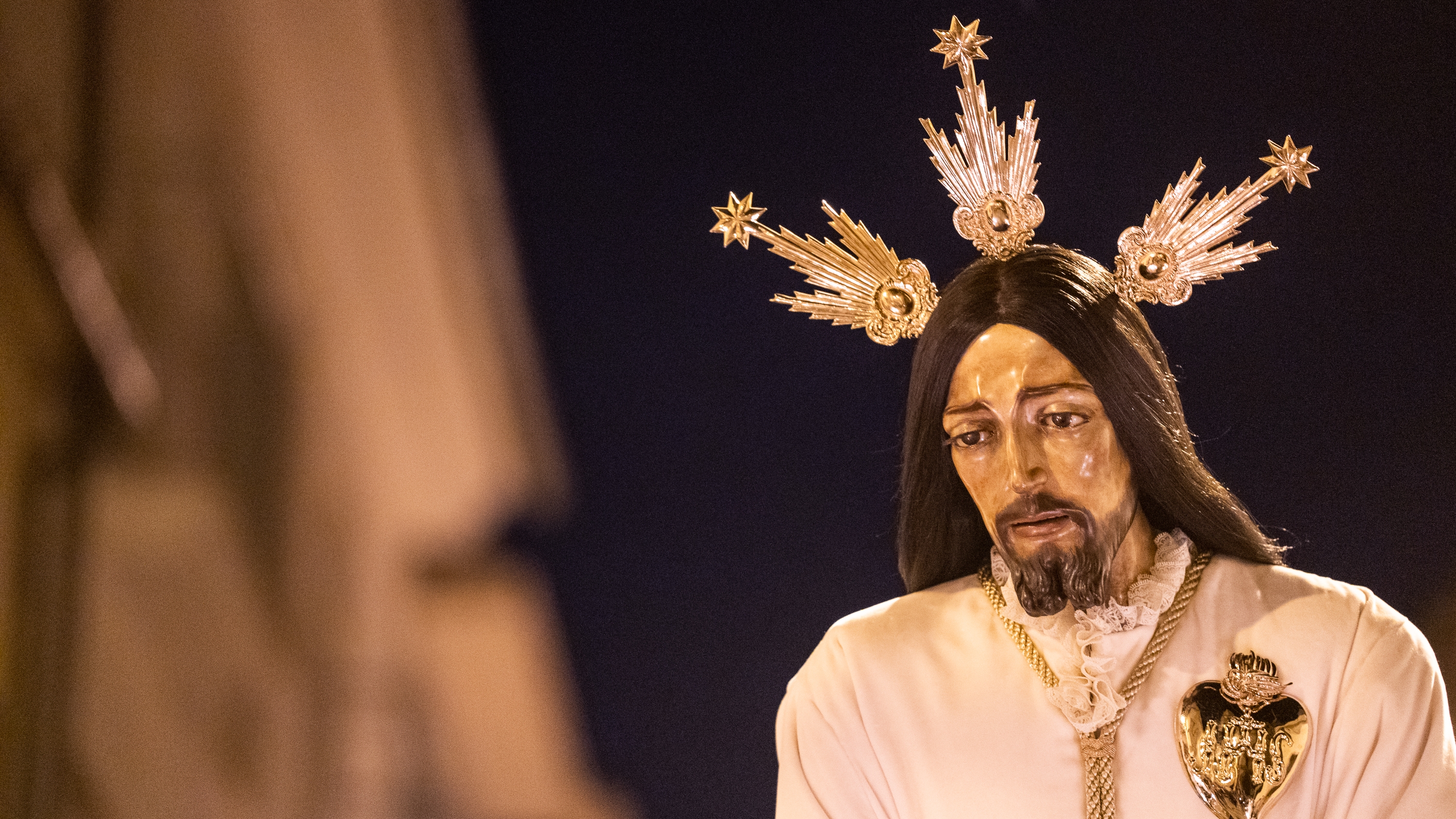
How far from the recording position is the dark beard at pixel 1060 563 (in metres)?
1.75

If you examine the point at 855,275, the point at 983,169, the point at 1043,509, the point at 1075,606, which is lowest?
the point at 1075,606

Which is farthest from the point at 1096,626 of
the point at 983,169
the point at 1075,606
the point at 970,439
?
the point at 983,169

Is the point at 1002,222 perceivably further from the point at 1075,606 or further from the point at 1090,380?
the point at 1075,606

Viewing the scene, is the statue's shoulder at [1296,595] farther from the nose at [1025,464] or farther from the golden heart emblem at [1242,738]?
the nose at [1025,464]

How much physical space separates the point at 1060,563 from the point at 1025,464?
0.16 m

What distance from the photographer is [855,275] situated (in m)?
1.97

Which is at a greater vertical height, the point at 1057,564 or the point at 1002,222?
the point at 1002,222

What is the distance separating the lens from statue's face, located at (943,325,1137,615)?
1.76 m

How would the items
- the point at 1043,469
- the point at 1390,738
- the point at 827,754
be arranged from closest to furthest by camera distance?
the point at 1390,738 < the point at 1043,469 < the point at 827,754

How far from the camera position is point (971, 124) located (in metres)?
1.90

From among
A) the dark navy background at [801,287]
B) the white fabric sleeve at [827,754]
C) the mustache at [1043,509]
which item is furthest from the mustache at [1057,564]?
the dark navy background at [801,287]

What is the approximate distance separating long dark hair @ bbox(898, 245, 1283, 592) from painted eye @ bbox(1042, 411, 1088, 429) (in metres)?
0.05

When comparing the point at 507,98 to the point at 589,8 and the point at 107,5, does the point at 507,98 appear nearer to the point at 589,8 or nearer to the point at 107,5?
the point at 589,8

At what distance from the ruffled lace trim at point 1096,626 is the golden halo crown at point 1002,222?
1.40 feet
